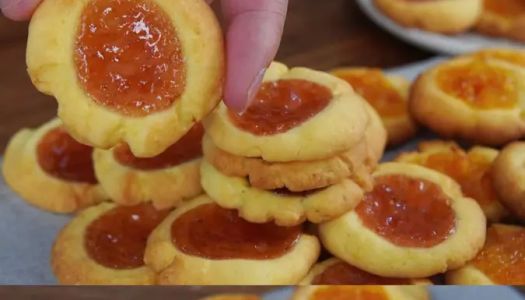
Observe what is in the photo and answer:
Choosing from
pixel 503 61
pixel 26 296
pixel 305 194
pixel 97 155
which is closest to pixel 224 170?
pixel 305 194

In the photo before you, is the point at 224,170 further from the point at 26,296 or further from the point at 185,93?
the point at 26,296

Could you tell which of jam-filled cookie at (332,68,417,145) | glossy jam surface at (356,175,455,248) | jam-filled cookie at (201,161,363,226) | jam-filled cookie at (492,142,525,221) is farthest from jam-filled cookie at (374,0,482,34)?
jam-filled cookie at (201,161,363,226)

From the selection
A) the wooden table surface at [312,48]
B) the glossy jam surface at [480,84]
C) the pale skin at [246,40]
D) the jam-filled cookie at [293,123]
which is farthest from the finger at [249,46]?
the wooden table surface at [312,48]

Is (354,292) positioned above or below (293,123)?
below

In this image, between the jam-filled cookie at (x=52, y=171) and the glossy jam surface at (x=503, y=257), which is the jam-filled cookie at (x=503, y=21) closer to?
the glossy jam surface at (x=503, y=257)

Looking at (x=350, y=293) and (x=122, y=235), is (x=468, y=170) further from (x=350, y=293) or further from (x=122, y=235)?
(x=122, y=235)

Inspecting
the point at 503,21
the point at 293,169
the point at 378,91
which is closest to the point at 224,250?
the point at 293,169

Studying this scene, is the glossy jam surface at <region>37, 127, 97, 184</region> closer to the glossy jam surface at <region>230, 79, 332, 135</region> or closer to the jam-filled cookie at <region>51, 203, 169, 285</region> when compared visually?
the jam-filled cookie at <region>51, 203, 169, 285</region>
